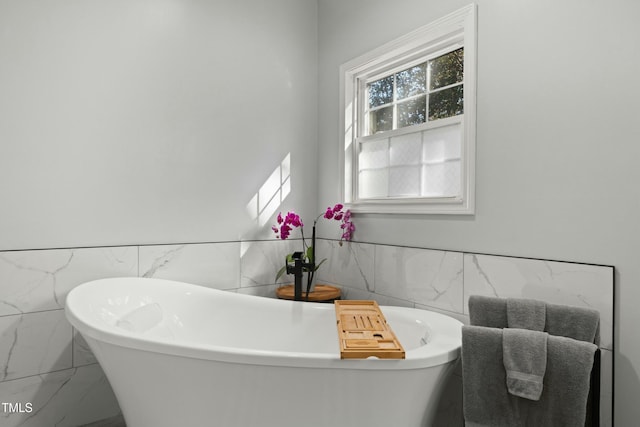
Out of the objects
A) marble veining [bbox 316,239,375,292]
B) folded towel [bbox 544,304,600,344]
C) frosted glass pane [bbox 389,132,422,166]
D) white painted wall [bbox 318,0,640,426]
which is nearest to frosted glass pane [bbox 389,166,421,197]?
frosted glass pane [bbox 389,132,422,166]

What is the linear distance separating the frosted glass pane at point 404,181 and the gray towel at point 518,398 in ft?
3.43

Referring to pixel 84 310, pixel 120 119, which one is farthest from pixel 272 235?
pixel 84 310

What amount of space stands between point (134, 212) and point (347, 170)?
129 centimetres

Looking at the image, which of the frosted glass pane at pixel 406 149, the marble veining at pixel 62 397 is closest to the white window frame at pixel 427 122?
the frosted glass pane at pixel 406 149

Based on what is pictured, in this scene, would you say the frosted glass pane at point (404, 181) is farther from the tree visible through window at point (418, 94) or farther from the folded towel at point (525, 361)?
the folded towel at point (525, 361)

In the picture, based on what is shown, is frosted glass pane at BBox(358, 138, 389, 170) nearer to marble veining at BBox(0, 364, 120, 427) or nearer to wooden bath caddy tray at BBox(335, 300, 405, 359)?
wooden bath caddy tray at BBox(335, 300, 405, 359)

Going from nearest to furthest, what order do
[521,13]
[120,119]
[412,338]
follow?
[521,13] → [412,338] → [120,119]

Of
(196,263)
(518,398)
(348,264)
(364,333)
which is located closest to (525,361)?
(518,398)

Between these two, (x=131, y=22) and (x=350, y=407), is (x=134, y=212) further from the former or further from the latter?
(x=350, y=407)

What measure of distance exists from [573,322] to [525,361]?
275 mm

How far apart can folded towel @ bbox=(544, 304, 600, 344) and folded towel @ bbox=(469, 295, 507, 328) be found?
5.7 inches

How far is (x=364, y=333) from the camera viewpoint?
154 cm

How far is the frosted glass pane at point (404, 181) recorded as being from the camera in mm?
2291

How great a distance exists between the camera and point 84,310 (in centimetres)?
164
